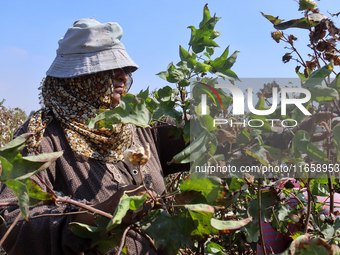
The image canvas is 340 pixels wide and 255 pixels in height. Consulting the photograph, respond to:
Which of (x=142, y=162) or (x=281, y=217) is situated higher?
(x=142, y=162)

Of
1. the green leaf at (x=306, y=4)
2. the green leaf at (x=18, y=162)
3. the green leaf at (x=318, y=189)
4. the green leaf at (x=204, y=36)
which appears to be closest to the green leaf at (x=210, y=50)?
the green leaf at (x=204, y=36)

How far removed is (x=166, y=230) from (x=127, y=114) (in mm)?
282

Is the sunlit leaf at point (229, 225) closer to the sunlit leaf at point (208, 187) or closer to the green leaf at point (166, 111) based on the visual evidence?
the sunlit leaf at point (208, 187)

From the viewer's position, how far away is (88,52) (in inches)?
69.2

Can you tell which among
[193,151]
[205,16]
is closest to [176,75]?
[205,16]

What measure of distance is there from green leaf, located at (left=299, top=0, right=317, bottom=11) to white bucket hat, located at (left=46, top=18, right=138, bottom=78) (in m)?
1.10

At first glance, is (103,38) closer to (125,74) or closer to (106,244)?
(125,74)

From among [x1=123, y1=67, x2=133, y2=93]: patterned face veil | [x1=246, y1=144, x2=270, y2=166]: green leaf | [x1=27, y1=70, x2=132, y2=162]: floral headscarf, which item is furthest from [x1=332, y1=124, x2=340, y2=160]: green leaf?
[x1=123, y1=67, x2=133, y2=93]: patterned face veil

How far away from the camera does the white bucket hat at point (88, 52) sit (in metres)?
1.69

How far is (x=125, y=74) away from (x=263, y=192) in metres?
1.22

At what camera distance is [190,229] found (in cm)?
70

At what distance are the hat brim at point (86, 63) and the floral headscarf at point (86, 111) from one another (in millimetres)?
59

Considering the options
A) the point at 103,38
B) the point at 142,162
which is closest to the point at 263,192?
the point at 142,162

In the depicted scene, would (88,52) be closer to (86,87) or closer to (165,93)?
(86,87)
